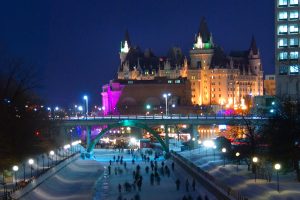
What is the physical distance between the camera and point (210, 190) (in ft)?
149

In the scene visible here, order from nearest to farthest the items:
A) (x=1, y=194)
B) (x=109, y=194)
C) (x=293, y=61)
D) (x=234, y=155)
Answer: (x=1, y=194) < (x=109, y=194) < (x=234, y=155) < (x=293, y=61)

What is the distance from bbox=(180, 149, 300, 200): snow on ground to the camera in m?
36.9

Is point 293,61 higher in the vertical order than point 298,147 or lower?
higher

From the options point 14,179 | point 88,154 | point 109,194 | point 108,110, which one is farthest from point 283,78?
point 108,110

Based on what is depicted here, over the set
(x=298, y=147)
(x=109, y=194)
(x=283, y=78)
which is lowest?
(x=109, y=194)

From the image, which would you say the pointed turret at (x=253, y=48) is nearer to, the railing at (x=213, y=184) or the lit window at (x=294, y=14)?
the lit window at (x=294, y=14)

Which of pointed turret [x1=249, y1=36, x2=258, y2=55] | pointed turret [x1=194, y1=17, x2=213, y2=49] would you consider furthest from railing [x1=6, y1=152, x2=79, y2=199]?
pointed turret [x1=249, y1=36, x2=258, y2=55]

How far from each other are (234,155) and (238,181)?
43.6 feet

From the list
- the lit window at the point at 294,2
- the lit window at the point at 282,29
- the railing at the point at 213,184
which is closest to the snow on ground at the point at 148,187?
the railing at the point at 213,184

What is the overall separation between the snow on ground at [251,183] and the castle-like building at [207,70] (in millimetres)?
98476

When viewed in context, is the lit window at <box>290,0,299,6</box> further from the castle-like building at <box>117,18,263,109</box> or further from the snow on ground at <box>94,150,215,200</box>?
the castle-like building at <box>117,18,263,109</box>

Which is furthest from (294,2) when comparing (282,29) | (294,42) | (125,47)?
(125,47)

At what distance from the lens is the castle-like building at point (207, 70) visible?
161 m

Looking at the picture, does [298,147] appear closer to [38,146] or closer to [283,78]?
[38,146]
